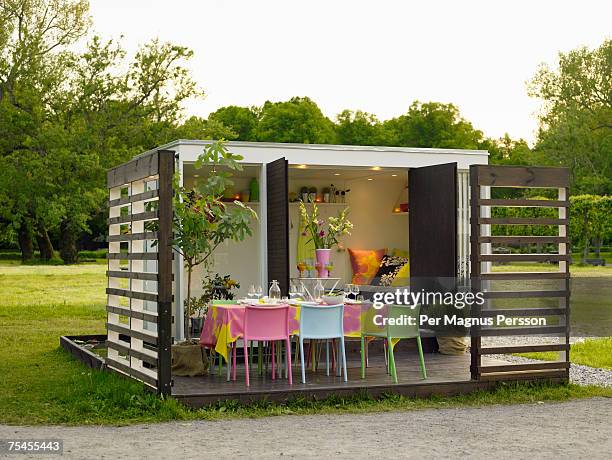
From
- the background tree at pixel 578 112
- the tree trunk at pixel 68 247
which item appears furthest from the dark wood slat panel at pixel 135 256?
the background tree at pixel 578 112

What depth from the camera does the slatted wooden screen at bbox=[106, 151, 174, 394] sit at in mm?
7430

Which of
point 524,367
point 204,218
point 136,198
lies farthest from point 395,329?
point 136,198

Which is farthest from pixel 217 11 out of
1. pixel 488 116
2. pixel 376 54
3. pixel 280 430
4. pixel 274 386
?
pixel 488 116

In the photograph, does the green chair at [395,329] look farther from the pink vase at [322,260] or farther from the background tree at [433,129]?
the background tree at [433,129]

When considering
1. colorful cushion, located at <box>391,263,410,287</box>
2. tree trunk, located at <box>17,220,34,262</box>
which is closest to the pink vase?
colorful cushion, located at <box>391,263,410,287</box>

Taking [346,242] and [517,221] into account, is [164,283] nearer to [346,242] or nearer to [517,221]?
[517,221]

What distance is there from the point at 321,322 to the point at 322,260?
4395mm

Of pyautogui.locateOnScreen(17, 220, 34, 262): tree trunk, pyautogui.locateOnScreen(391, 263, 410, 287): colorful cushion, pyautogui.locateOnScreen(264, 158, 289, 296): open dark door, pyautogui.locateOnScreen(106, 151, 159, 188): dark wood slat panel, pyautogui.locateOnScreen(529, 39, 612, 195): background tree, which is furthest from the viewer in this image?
pyautogui.locateOnScreen(529, 39, 612, 195): background tree

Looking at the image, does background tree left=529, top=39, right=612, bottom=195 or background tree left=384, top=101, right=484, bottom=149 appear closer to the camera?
background tree left=529, top=39, right=612, bottom=195

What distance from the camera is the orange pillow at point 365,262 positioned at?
13.7 m

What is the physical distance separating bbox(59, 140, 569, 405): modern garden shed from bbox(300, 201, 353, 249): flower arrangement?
269 mm

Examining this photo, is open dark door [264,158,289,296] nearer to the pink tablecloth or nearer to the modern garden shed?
the modern garden shed

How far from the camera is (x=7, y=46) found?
3228cm

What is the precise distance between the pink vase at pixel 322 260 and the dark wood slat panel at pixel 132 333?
4117 millimetres
